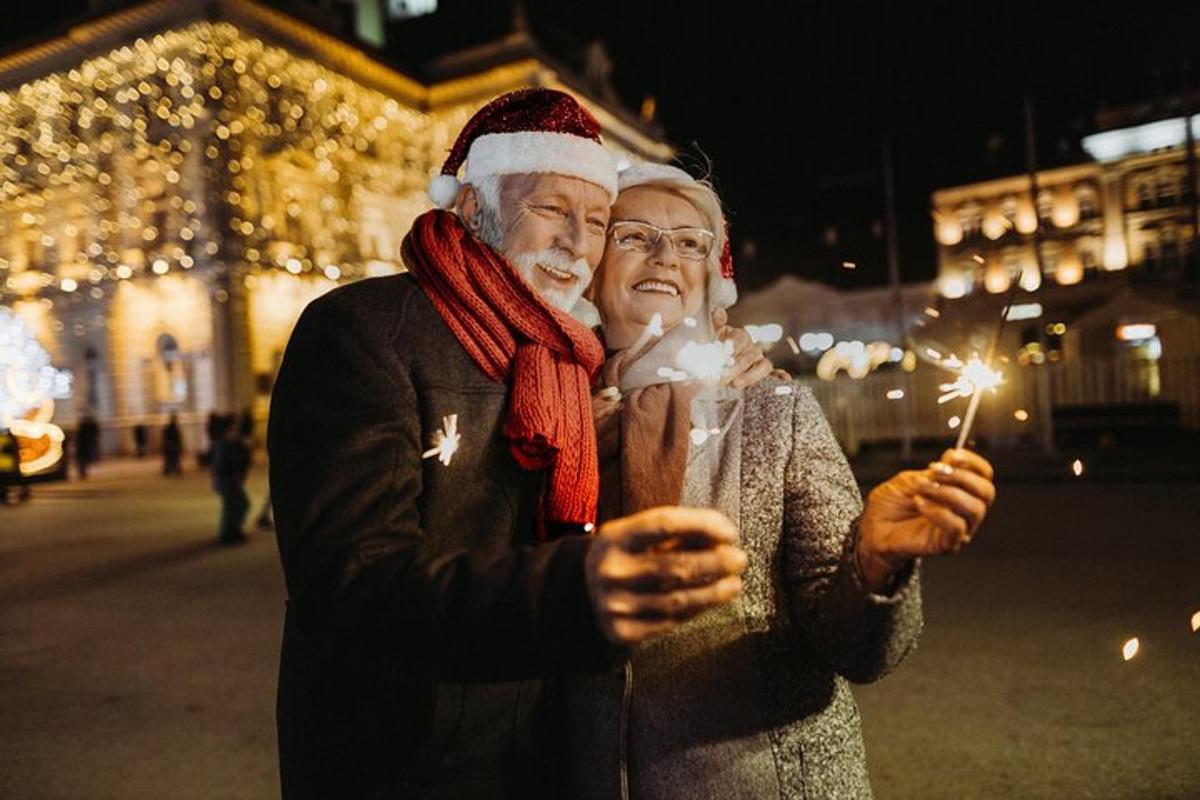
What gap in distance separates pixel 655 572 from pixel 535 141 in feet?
3.67

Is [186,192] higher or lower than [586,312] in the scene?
higher

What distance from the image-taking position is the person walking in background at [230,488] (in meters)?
11.8

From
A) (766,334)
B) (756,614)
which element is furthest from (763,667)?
(766,334)

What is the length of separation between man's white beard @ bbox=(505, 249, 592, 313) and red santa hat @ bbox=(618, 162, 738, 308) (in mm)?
379

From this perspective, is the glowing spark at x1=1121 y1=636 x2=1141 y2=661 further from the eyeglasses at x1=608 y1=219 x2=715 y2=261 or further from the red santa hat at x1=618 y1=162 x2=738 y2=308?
the eyeglasses at x1=608 y1=219 x2=715 y2=261

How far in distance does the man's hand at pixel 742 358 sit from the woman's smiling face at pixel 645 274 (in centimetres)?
10

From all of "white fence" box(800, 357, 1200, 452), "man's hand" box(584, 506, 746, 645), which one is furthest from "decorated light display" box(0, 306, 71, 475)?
"white fence" box(800, 357, 1200, 452)

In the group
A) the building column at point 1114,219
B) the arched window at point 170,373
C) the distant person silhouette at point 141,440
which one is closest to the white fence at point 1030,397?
the arched window at point 170,373

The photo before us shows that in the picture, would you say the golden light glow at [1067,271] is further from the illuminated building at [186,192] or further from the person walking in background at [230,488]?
the illuminated building at [186,192]

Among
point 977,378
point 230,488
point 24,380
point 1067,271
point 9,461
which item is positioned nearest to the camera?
point 977,378

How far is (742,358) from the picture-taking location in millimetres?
1962

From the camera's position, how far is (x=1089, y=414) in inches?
784

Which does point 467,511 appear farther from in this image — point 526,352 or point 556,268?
point 556,268

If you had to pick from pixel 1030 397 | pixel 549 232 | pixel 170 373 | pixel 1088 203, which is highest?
pixel 1088 203
